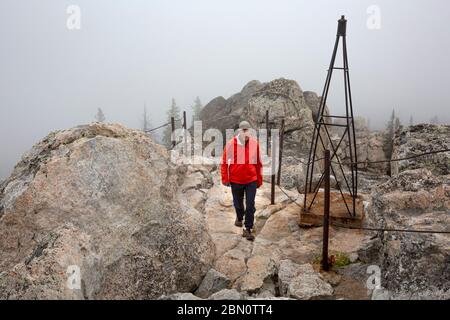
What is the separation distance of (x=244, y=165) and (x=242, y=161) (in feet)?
0.30

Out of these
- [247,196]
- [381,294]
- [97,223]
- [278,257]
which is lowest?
[278,257]

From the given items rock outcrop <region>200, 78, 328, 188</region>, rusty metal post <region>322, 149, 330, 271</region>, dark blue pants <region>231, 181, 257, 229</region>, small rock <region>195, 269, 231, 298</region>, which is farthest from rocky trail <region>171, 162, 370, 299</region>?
rock outcrop <region>200, 78, 328, 188</region>

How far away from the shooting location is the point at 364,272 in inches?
221

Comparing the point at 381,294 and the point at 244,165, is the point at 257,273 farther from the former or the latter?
the point at 244,165

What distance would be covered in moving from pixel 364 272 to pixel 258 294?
192cm

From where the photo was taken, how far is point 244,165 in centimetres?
675

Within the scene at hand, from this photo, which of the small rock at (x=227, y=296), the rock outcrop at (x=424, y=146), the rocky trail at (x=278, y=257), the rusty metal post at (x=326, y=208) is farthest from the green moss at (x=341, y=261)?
the small rock at (x=227, y=296)

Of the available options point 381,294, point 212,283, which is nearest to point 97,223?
point 212,283

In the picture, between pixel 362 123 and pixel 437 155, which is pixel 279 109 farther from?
pixel 362 123

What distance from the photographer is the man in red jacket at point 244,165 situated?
671cm

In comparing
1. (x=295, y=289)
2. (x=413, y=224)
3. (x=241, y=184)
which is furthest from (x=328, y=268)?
(x=241, y=184)

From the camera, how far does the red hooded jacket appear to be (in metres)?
6.72

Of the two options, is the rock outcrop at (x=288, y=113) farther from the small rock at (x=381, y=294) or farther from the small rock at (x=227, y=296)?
the small rock at (x=227, y=296)

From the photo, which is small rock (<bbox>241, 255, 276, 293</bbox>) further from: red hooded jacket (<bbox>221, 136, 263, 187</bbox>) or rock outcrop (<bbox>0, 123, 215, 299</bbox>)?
red hooded jacket (<bbox>221, 136, 263, 187</bbox>)
